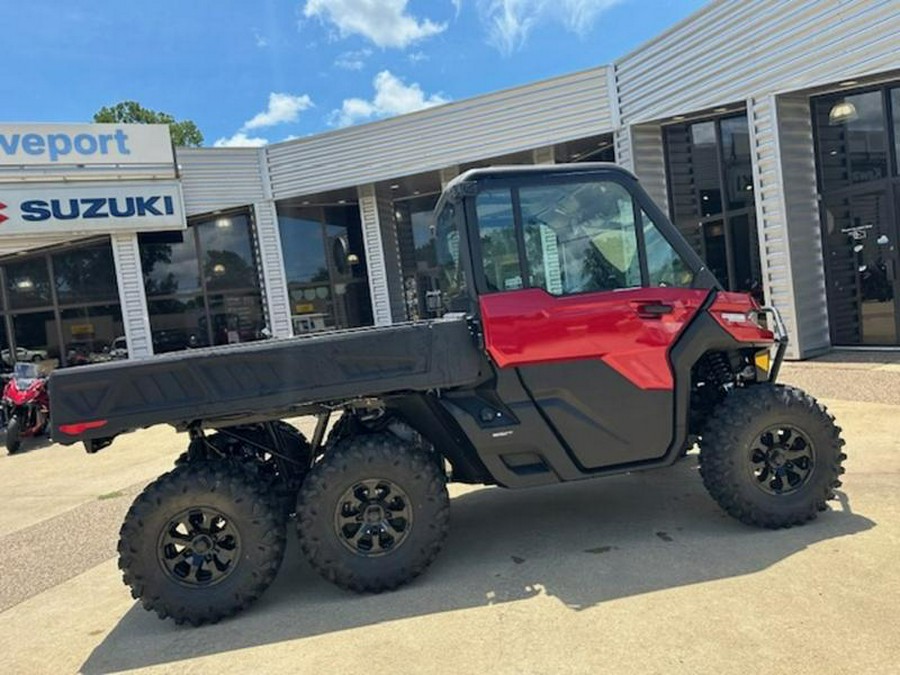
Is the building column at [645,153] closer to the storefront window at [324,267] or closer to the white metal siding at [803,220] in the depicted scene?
the white metal siding at [803,220]

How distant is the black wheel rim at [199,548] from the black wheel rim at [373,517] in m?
0.61

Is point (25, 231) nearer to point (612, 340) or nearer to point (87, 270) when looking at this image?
point (87, 270)

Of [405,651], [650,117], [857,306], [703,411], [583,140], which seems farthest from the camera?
[583,140]

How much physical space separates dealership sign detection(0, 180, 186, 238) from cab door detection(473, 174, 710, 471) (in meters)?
12.5

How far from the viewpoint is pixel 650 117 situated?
1136 centimetres

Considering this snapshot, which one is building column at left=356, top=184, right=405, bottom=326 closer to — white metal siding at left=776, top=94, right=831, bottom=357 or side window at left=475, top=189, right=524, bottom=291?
white metal siding at left=776, top=94, right=831, bottom=357

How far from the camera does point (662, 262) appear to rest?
3855 mm

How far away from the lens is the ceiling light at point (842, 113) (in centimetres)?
953

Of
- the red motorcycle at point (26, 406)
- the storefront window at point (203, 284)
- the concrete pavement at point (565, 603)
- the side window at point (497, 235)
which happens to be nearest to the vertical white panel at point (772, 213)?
the concrete pavement at point (565, 603)

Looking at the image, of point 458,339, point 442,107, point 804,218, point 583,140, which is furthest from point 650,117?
point 458,339

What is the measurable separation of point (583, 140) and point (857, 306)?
5893mm

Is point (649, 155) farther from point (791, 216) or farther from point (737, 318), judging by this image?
point (737, 318)

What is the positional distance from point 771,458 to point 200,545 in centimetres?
342

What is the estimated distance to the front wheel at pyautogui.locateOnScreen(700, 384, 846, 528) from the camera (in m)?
3.76
